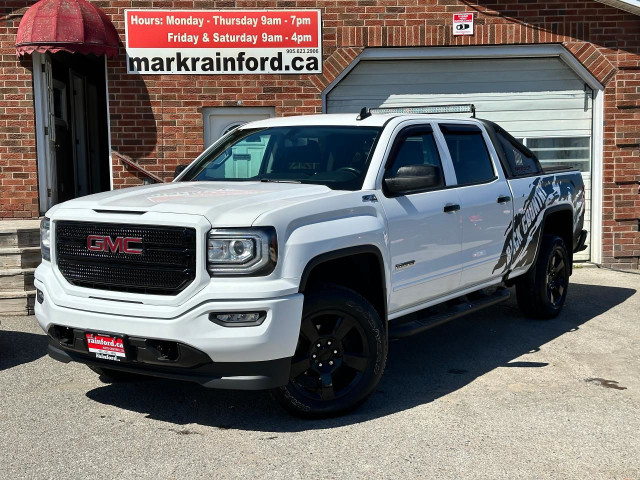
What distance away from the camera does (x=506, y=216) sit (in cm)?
673

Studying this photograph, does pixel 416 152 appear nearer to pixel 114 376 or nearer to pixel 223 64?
pixel 114 376

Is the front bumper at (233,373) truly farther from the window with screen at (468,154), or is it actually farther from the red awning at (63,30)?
the red awning at (63,30)

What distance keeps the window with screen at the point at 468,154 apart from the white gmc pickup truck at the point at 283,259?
28mm

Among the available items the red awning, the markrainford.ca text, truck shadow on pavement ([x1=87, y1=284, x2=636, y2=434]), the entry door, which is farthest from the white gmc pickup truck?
the entry door

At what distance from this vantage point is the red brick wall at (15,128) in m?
10.5

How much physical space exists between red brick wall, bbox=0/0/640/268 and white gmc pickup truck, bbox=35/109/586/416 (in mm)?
4701

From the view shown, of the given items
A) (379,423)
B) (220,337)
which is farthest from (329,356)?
(220,337)

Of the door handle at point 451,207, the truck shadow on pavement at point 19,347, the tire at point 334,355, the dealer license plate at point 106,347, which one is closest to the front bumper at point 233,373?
the dealer license plate at point 106,347

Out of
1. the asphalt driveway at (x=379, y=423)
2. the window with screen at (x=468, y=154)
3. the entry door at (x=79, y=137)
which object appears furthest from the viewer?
the entry door at (x=79, y=137)

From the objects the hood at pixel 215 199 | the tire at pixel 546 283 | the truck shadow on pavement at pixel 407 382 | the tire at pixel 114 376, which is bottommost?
the truck shadow on pavement at pixel 407 382

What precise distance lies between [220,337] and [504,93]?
27.5 ft

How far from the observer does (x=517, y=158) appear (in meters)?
7.45

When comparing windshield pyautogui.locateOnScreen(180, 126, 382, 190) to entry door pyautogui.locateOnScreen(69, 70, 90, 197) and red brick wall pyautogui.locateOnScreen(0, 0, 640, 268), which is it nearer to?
red brick wall pyautogui.locateOnScreen(0, 0, 640, 268)

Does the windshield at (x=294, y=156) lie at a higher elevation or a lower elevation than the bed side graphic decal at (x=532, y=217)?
higher
